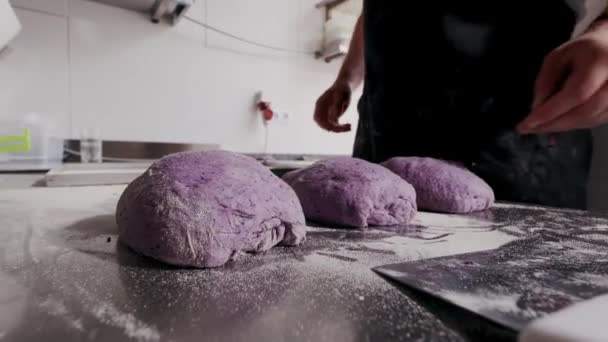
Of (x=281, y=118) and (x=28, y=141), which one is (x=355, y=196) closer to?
(x=28, y=141)

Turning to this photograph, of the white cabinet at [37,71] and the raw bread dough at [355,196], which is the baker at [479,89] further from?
the white cabinet at [37,71]

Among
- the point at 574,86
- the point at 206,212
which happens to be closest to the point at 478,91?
the point at 574,86

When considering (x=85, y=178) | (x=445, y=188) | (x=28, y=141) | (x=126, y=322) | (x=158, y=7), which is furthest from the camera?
(x=158, y=7)

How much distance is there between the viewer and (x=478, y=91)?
1181 millimetres

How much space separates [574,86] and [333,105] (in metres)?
0.86

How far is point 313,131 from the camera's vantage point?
256 centimetres

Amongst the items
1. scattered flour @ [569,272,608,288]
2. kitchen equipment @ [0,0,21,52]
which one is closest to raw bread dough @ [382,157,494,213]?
scattered flour @ [569,272,608,288]

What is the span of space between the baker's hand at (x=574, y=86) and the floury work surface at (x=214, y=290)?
35 centimetres

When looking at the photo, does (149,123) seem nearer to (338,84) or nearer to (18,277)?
(338,84)

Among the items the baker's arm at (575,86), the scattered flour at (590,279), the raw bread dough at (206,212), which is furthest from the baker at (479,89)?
the raw bread dough at (206,212)

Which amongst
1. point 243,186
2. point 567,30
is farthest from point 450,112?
point 243,186

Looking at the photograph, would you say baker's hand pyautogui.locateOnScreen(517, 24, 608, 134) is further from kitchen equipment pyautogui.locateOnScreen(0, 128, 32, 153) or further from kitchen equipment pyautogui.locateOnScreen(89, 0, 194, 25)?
kitchen equipment pyautogui.locateOnScreen(0, 128, 32, 153)

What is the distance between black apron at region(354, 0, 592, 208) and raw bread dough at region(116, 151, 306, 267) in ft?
2.70

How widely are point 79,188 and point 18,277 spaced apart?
734mm
